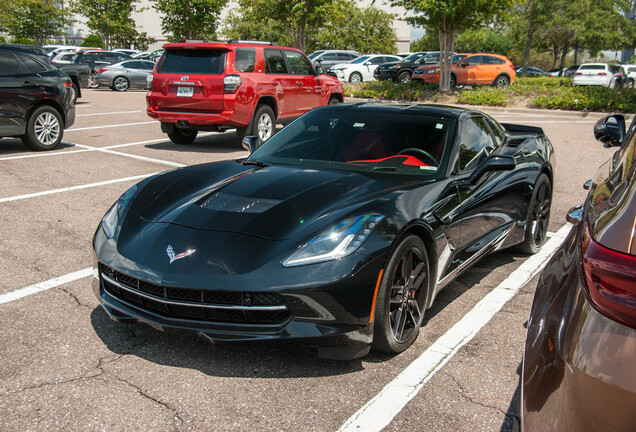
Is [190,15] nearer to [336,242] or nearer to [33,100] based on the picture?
[33,100]

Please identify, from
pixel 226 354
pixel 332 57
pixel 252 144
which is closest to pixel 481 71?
pixel 332 57

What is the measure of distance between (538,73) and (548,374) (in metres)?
50.1

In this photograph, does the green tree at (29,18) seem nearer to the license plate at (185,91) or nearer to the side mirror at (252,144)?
the license plate at (185,91)

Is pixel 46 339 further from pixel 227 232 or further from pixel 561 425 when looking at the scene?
pixel 561 425

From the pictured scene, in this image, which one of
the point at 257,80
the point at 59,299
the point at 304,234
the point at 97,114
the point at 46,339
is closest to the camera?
the point at 304,234

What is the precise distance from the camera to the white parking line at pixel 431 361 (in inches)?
116

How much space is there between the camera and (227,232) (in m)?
3.43

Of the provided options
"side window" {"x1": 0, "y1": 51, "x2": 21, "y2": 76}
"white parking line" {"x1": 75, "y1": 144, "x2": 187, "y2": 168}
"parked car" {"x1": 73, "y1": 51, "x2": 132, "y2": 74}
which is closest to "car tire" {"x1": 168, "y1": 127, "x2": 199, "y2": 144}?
"white parking line" {"x1": 75, "y1": 144, "x2": 187, "y2": 168}

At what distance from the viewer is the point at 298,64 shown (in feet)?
41.9

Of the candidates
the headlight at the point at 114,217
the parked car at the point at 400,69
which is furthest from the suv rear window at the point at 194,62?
the parked car at the point at 400,69

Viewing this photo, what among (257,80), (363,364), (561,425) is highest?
(257,80)

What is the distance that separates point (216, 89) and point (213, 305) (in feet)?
27.0

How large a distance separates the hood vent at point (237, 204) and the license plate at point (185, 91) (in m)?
7.50

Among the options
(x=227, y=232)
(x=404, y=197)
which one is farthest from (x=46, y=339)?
(x=404, y=197)
